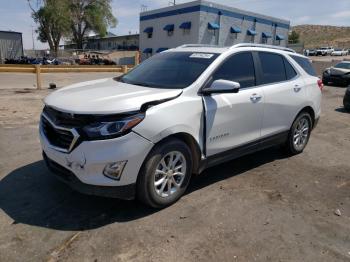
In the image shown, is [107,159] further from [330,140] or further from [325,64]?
[325,64]

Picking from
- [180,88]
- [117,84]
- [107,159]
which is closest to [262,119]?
[180,88]

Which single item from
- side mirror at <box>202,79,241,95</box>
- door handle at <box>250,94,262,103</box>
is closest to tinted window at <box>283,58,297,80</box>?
door handle at <box>250,94,262,103</box>

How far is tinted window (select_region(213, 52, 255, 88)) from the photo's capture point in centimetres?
446

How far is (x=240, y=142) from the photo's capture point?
472 cm

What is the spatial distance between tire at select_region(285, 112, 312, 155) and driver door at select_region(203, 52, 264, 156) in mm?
1056

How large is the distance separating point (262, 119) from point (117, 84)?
2067mm

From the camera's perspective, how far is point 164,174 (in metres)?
3.87

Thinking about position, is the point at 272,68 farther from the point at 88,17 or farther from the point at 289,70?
the point at 88,17

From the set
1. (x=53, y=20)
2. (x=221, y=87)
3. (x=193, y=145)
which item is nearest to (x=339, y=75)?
(x=221, y=87)

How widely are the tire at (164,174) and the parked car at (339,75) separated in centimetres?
1807

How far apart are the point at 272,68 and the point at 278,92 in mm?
377

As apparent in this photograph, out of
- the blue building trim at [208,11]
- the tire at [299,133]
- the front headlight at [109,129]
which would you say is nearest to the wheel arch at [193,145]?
the front headlight at [109,129]

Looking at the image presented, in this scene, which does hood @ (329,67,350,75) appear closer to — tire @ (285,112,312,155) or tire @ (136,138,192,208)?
tire @ (285,112,312,155)

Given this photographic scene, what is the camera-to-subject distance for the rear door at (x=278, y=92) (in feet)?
16.6
